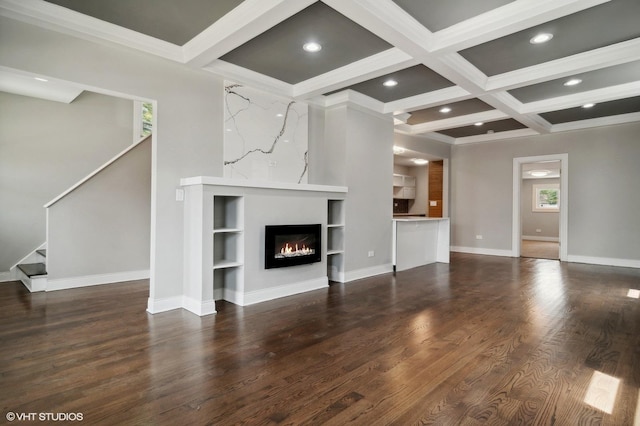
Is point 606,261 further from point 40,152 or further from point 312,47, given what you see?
point 40,152

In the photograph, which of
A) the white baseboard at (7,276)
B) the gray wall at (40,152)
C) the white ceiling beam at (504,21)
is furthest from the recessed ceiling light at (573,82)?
the white baseboard at (7,276)

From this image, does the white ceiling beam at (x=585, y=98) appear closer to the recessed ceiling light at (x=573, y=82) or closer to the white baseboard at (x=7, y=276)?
the recessed ceiling light at (x=573, y=82)

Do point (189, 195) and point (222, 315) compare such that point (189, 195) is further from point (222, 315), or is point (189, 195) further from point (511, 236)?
point (511, 236)

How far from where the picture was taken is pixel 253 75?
438cm

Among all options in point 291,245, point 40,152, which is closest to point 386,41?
point 291,245

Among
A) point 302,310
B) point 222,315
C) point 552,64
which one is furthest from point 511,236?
point 222,315

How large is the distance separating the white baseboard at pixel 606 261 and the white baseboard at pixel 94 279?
26.9 feet

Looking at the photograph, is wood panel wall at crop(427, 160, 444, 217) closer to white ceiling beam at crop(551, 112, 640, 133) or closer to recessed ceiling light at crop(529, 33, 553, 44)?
white ceiling beam at crop(551, 112, 640, 133)

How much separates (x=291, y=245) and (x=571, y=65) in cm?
390

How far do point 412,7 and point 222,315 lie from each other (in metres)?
3.36

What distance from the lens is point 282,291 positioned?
4.31 m

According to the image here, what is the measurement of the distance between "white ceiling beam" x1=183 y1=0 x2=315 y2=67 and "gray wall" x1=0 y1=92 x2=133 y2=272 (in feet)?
10.7

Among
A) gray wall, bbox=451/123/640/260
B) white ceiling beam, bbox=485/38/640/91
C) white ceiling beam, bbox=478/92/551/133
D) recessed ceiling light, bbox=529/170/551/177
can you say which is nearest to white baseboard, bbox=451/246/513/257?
gray wall, bbox=451/123/640/260

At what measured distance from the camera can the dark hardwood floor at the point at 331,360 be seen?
6.17 ft
